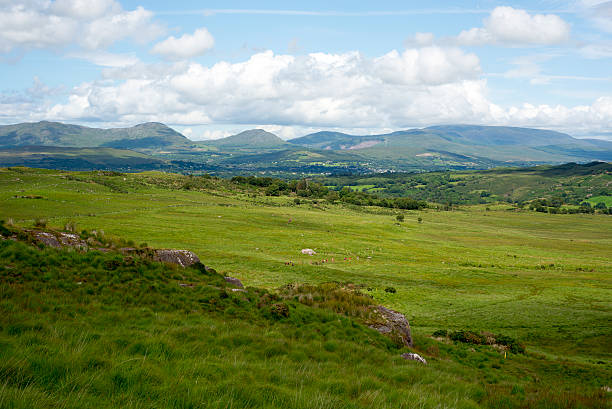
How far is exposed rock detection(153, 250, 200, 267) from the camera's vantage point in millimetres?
19844

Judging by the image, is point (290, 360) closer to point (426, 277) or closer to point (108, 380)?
point (108, 380)

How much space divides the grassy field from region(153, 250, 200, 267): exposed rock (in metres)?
7.98

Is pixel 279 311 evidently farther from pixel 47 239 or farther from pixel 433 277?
pixel 433 277

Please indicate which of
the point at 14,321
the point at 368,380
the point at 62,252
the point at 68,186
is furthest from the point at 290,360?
the point at 68,186

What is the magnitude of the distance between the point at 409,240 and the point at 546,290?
44.0 metres

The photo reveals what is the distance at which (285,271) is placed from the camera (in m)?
38.0

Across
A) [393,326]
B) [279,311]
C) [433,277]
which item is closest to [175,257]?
[279,311]

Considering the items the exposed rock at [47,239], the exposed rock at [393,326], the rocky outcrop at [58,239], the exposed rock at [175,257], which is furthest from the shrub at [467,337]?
the exposed rock at [47,239]

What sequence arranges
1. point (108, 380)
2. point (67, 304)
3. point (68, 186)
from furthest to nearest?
point (68, 186)
point (67, 304)
point (108, 380)

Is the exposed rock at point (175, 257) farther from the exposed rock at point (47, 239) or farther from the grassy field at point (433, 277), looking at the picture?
the grassy field at point (433, 277)

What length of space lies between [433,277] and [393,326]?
31.4 metres

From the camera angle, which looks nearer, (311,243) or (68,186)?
(311,243)

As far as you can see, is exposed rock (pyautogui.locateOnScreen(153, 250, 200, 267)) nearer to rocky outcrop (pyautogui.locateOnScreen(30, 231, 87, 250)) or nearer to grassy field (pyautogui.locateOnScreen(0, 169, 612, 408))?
rocky outcrop (pyautogui.locateOnScreen(30, 231, 87, 250))

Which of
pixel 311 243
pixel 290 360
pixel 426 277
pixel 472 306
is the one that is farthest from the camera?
pixel 311 243
